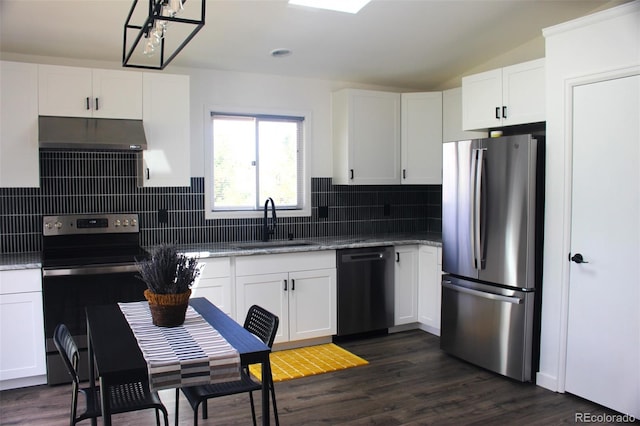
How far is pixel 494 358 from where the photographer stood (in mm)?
3795

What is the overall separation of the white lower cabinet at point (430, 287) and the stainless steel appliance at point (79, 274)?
2.40 meters

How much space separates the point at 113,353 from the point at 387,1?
2921mm

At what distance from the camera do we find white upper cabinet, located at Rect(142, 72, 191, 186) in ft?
13.2

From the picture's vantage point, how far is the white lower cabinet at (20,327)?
11.3 ft

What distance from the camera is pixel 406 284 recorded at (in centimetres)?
481

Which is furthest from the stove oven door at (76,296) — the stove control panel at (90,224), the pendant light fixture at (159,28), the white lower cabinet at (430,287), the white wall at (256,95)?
the white lower cabinet at (430,287)

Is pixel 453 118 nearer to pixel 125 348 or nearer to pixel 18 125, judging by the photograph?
pixel 18 125

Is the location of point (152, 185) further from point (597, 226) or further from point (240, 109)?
point (597, 226)

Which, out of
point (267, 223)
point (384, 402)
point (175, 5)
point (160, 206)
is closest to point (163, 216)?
point (160, 206)

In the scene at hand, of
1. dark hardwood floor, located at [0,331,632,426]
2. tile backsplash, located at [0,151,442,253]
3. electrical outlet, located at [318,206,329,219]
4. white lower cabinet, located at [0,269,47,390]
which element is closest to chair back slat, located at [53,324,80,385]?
dark hardwood floor, located at [0,331,632,426]

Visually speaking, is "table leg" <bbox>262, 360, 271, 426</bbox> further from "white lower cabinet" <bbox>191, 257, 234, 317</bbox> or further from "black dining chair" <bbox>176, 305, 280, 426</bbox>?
"white lower cabinet" <bbox>191, 257, 234, 317</bbox>

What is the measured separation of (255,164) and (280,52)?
101cm

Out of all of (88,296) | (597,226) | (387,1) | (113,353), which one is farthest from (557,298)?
(88,296)

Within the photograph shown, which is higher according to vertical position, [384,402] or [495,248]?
[495,248]
